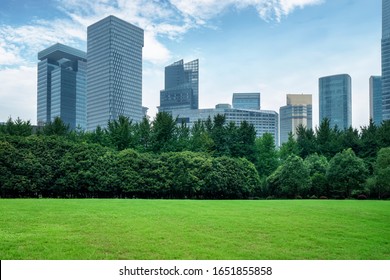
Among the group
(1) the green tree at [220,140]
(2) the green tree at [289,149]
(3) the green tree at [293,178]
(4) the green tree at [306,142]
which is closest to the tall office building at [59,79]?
(1) the green tree at [220,140]

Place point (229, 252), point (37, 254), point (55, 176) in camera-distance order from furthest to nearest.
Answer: point (55, 176) → point (229, 252) → point (37, 254)

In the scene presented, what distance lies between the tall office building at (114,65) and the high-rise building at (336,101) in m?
69.4

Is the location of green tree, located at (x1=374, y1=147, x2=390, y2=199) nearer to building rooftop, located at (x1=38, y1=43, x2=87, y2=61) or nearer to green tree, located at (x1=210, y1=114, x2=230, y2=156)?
green tree, located at (x1=210, y1=114, x2=230, y2=156)

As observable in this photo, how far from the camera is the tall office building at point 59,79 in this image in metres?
36.3

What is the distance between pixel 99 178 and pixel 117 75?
10.7 metres

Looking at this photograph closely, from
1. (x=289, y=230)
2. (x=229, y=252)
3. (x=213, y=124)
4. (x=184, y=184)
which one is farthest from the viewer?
(x=213, y=124)

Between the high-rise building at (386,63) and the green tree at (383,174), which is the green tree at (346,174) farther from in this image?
the high-rise building at (386,63)

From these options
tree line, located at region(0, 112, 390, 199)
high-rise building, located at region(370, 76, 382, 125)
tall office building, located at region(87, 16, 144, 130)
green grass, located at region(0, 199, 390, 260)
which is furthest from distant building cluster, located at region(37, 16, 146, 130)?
high-rise building, located at region(370, 76, 382, 125)

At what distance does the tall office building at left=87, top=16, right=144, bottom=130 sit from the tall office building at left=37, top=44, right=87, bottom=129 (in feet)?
5.30

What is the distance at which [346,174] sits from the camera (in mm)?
35406

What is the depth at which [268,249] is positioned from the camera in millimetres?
8562

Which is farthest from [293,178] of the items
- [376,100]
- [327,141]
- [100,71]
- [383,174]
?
[376,100]

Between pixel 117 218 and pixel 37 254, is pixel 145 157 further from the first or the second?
pixel 37 254

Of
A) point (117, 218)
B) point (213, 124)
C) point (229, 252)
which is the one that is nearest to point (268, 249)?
point (229, 252)
